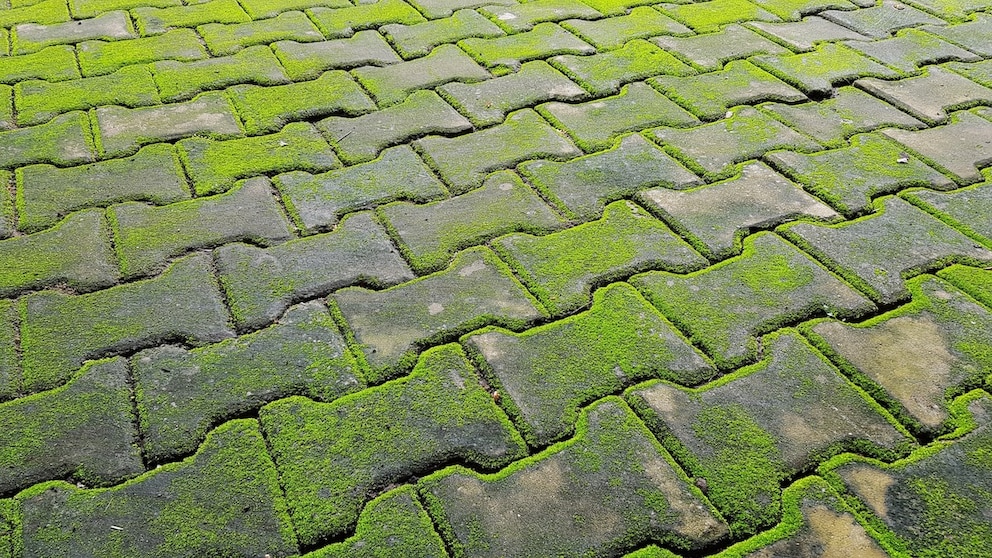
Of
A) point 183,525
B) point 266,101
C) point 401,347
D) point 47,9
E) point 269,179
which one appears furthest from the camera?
point 47,9

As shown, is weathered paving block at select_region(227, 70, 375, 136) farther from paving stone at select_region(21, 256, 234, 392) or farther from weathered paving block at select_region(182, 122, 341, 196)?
paving stone at select_region(21, 256, 234, 392)

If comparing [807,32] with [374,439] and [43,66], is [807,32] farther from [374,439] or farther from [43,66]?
[43,66]

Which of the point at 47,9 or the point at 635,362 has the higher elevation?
the point at 635,362

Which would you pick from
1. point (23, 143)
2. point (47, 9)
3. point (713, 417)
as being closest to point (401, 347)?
point (713, 417)

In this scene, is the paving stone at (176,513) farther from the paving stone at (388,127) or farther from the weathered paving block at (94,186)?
the paving stone at (388,127)

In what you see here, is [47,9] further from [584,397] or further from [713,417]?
[713,417]

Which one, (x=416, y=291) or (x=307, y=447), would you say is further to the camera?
(x=416, y=291)

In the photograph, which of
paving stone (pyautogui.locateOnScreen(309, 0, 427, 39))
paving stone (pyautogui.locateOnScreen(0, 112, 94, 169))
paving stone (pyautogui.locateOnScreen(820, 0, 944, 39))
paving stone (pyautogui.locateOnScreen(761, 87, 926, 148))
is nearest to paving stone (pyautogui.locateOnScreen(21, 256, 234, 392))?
paving stone (pyautogui.locateOnScreen(0, 112, 94, 169))
